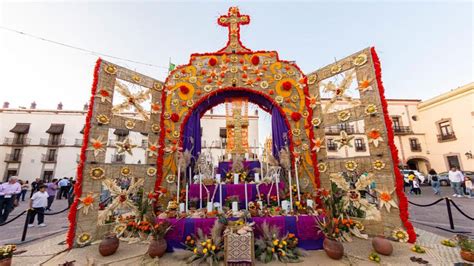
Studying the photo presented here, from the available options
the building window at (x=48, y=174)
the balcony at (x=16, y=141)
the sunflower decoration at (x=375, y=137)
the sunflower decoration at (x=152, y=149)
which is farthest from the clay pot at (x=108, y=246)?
the balcony at (x=16, y=141)

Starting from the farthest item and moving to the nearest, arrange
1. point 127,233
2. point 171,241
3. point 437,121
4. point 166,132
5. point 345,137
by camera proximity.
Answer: point 437,121 < point 166,132 < point 345,137 < point 127,233 < point 171,241

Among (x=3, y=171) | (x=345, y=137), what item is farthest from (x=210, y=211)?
(x=3, y=171)

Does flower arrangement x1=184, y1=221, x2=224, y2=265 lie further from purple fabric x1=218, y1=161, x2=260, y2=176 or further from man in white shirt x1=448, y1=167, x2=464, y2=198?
man in white shirt x1=448, y1=167, x2=464, y2=198

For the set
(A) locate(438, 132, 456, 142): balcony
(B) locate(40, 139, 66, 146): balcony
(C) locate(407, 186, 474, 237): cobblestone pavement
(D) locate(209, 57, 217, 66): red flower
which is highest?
(D) locate(209, 57, 217, 66): red flower

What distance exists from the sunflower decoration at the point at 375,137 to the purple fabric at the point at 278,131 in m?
2.61

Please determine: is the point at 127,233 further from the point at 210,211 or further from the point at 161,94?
the point at 161,94

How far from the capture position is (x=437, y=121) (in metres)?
20.4

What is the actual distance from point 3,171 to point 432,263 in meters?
36.0

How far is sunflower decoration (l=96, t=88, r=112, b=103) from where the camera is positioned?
5613 mm

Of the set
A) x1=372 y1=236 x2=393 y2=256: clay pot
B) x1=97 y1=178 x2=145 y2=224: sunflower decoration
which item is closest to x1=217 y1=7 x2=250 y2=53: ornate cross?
x1=97 y1=178 x2=145 y2=224: sunflower decoration

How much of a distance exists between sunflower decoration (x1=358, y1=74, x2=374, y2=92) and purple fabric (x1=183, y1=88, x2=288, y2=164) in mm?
2706

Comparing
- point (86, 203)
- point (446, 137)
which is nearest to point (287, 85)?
point (86, 203)

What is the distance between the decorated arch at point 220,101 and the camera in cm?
514

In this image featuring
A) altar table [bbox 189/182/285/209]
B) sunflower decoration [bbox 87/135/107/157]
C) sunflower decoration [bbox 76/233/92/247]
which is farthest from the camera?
altar table [bbox 189/182/285/209]
